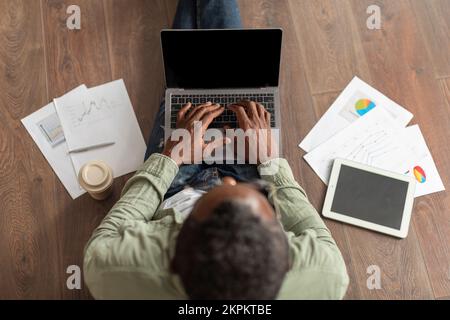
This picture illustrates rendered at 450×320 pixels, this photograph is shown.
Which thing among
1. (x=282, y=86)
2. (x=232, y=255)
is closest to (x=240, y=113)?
(x=282, y=86)

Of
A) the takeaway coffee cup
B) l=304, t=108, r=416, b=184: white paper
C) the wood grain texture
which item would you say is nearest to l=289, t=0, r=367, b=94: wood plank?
the wood grain texture

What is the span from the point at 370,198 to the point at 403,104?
0.34 m

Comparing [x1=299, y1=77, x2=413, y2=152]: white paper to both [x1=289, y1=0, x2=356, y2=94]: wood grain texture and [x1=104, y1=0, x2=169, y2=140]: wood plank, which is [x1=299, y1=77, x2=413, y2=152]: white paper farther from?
[x1=104, y1=0, x2=169, y2=140]: wood plank

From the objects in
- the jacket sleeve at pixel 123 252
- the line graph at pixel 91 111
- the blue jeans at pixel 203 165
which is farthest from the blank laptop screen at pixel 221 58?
the jacket sleeve at pixel 123 252

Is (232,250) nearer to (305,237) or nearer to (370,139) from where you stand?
(305,237)

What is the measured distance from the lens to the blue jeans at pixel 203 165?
1.07 m

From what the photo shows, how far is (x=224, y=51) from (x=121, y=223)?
50 cm

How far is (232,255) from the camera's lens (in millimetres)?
581

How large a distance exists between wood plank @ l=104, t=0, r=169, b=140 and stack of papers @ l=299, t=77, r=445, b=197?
0.49 metres

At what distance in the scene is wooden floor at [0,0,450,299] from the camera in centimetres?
114

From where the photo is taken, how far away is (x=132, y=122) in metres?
1.26

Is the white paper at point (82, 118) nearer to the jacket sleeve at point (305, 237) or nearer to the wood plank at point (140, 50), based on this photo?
the wood plank at point (140, 50)
